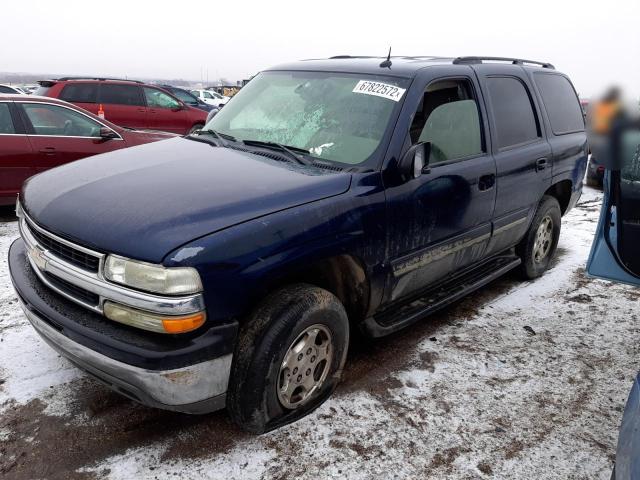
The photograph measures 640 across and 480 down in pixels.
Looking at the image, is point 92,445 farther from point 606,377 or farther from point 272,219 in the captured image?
point 606,377

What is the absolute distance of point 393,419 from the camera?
9.18 feet

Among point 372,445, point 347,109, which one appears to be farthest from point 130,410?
point 347,109

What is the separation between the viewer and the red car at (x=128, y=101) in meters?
10.7

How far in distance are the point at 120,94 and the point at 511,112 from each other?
→ 386 inches

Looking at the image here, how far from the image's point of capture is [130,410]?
2795 millimetres

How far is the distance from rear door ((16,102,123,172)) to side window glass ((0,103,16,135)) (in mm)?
149

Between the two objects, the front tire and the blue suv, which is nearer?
the blue suv

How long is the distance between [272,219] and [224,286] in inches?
15.1

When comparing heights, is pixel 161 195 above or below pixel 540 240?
above

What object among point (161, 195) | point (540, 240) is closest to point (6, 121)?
point (161, 195)

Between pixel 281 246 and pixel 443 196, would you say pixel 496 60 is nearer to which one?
pixel 443 196

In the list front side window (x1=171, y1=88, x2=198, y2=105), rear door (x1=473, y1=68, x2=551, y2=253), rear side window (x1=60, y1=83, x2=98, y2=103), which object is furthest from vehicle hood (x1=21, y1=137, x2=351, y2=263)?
front side window (x1=171, y1=88, x2=198, y2=105)

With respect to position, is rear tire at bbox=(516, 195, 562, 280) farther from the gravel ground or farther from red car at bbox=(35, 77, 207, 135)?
red car at bbox=(35, 77, 207, 135)

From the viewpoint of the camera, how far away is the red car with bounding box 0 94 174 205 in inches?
233
